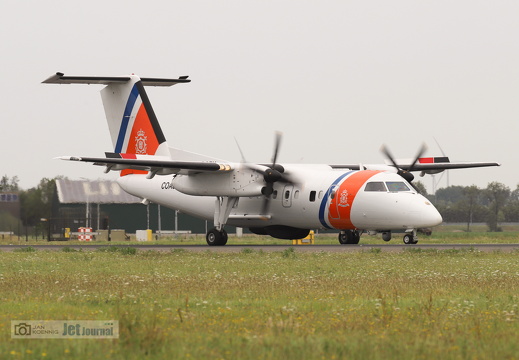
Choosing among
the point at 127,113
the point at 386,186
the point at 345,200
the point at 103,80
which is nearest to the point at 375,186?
the point at 386,186

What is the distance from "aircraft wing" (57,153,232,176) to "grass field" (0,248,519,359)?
9927mm

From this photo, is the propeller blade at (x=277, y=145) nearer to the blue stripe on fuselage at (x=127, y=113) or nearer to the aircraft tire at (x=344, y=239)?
the aircraft tire at (x=344, y=239)

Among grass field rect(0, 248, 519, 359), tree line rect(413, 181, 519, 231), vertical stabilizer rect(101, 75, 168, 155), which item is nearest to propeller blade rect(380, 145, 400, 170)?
vertical stabilizer rect(101, 75, 168, 155)

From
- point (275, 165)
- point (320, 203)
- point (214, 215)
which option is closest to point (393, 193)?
point (320, 203)

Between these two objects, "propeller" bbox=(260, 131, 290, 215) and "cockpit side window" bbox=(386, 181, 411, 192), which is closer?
"cockpit side window" bbox=(386, 181, 411, 192)

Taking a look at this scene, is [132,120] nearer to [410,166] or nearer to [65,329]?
[410,166]

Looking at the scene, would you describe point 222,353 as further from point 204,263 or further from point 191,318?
point 204,263

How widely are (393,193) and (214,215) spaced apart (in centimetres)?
929

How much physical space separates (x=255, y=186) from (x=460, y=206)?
6443cm

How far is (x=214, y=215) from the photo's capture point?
37625mm

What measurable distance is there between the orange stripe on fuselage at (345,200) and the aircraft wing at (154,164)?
5019 mm

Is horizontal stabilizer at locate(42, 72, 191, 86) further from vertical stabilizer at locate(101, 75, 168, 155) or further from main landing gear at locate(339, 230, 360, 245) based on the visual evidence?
main landing gear at locate(339, 230, 360, 245)

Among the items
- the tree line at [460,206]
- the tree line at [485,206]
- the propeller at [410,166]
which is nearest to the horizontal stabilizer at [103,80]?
the propeller at [410,166]

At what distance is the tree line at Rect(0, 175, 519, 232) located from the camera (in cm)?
7138
